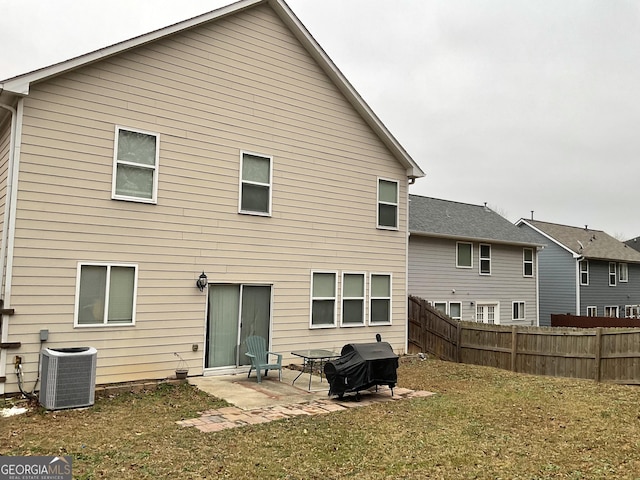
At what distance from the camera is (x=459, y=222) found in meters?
20.7

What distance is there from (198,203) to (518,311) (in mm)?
16827

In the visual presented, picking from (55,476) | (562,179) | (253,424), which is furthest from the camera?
(562,179)

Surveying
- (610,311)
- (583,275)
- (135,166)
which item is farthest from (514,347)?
(610,311)

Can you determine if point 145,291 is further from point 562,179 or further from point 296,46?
point 562,179

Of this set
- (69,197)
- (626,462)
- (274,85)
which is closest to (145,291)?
(69,197)

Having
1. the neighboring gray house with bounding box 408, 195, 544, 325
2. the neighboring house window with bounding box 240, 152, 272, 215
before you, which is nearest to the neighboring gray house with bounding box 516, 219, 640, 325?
the neighboring gray house with bounding box 408, 195, 544, 325

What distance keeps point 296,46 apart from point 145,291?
7103 millimetres

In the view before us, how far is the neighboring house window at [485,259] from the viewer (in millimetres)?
20114

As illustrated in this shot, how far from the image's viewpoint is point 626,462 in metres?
5.58

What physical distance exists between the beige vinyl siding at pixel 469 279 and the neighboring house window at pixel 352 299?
200 inches

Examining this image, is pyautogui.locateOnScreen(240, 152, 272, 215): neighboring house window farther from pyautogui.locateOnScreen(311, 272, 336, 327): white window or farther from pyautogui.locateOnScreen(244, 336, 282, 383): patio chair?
pyautogui.locateOnScreen(244, 336, 282, 383): patio chair

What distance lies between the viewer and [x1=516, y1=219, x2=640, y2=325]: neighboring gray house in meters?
26.3

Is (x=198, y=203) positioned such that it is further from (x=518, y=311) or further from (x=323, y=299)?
(x=518, y=311)

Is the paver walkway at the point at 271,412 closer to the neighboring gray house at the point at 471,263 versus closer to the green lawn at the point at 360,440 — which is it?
the green lawn at the point at 360,440
